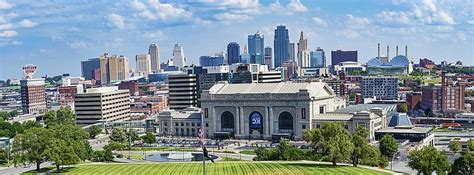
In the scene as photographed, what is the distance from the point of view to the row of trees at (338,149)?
73.6 m

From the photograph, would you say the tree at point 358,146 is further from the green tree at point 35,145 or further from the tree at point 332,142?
the green tree at point 35,145

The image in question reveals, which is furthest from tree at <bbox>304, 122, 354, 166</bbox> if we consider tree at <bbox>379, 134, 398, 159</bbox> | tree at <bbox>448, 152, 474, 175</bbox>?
tree at <bbox>448, 152, 474, 175</bbox>

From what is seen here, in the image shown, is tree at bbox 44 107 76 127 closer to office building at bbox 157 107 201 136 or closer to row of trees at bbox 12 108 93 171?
office building at bbox 157 107 201 136

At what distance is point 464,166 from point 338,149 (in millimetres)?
16535

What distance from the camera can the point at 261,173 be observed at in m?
70.7

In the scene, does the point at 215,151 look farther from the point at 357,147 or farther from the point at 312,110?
the point at 357,147

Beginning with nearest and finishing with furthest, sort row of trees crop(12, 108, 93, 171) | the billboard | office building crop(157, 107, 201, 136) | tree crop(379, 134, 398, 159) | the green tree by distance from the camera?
row of trees crop(12, 108, 93, 171) < the green tree < tree crop(379, 134, 398, 159) < the billboard < office building crop(157, 107, 201, 136)

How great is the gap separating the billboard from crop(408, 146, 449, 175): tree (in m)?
60.3

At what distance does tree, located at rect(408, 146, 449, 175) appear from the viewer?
214ft

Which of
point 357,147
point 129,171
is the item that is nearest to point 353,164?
point 357,147

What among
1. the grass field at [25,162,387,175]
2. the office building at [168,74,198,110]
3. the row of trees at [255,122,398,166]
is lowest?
the grass field at [25,162,387,175]

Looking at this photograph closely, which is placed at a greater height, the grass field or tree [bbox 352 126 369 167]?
tree [bbox 352 126 369 167]

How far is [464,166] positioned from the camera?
6038cm

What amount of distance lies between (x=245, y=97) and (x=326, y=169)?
177ft
